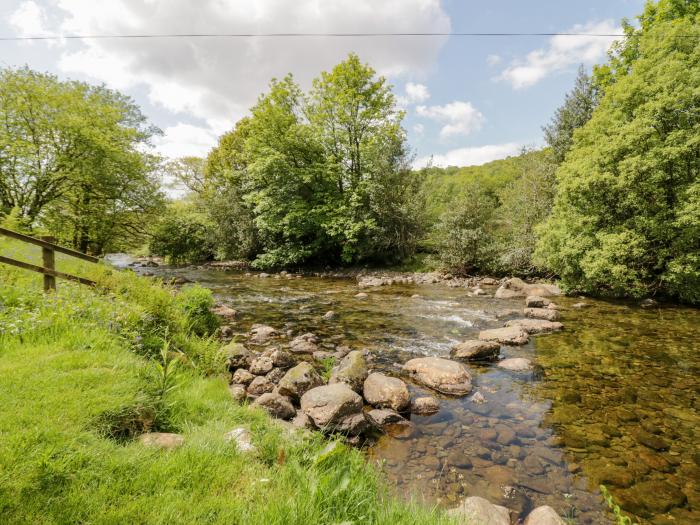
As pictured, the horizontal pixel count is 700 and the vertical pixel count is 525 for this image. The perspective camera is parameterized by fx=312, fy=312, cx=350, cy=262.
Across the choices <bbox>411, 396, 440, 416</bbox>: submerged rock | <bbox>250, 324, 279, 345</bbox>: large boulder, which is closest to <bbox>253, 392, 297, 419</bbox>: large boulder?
<bbox>411, 396, 440, 416</bbox>: submerged rock

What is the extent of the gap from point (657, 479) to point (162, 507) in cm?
556

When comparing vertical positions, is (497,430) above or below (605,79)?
below

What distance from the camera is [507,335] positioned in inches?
353

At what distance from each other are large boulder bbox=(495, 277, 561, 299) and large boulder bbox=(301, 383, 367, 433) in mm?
12350

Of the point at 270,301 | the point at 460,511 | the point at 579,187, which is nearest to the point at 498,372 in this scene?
the point at 460,511

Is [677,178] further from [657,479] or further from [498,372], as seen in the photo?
[657,479]

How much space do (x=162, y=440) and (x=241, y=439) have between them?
2.57ft

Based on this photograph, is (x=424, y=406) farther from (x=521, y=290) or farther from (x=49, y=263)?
(x=521, y=290)

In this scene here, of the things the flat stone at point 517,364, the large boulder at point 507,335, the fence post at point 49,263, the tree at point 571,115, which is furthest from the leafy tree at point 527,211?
the fence post at point 49,263

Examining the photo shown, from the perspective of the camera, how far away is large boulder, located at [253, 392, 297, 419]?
496 centimetres

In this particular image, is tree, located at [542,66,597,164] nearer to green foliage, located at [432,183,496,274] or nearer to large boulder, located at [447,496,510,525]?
green foliage, located at [432,183,496,274]

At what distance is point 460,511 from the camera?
10.2 ft

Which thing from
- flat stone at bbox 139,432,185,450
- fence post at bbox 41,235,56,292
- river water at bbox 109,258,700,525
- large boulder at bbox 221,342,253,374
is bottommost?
river water at bbox 109,258,700,525

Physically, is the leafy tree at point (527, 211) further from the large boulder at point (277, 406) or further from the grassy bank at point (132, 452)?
the grassy bank at point (132, 452)
